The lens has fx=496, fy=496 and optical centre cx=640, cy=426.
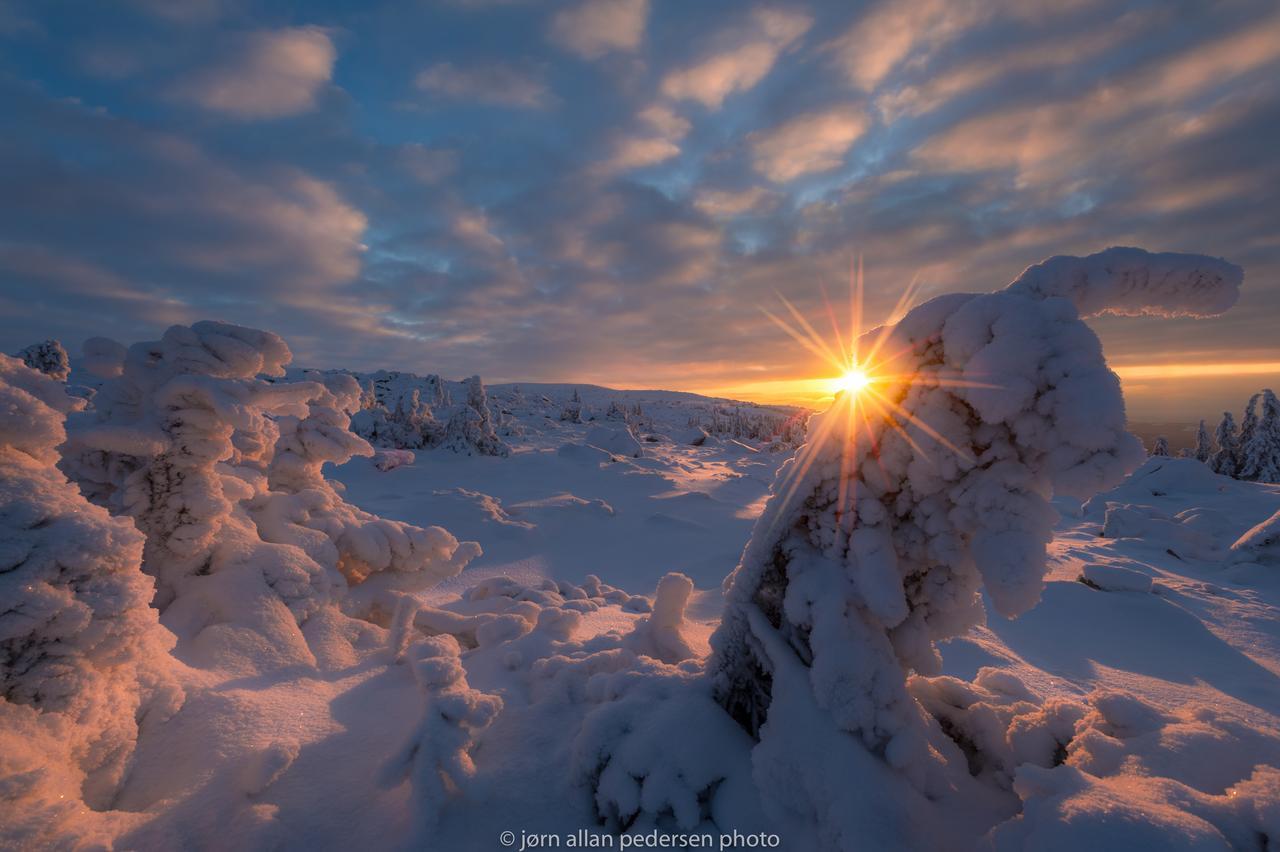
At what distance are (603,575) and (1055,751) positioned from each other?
5140mm

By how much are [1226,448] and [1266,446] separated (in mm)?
3649

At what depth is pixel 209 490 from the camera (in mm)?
3490

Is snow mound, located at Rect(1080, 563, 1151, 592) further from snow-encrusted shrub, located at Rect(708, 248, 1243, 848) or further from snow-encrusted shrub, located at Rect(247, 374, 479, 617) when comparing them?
snow-encrusted shrub, located at Rect(247, 374, 479, 617)

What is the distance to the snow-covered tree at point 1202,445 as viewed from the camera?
2334 cm

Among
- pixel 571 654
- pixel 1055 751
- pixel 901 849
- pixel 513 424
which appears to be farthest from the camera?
pixel 513 424

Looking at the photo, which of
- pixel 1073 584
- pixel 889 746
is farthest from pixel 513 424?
pixel 889 746

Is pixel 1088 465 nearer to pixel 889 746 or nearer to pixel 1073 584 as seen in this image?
pixel 889 746

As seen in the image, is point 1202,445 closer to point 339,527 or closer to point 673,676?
point 673,676

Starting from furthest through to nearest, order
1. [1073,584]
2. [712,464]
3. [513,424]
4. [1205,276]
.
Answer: [513,424] < [712,464] < [1073,584] < [1205,276]

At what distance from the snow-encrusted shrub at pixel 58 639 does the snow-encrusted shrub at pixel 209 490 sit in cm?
79

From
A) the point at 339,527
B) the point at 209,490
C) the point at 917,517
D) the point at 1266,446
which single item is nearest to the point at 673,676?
the point at 917,517

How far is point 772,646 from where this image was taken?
2193 mm

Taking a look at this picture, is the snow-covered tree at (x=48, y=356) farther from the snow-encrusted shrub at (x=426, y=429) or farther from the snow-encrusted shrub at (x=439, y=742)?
the snow-encrusted shrub at (x=439, y=742)

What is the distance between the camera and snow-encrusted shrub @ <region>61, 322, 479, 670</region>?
10.5 feet
